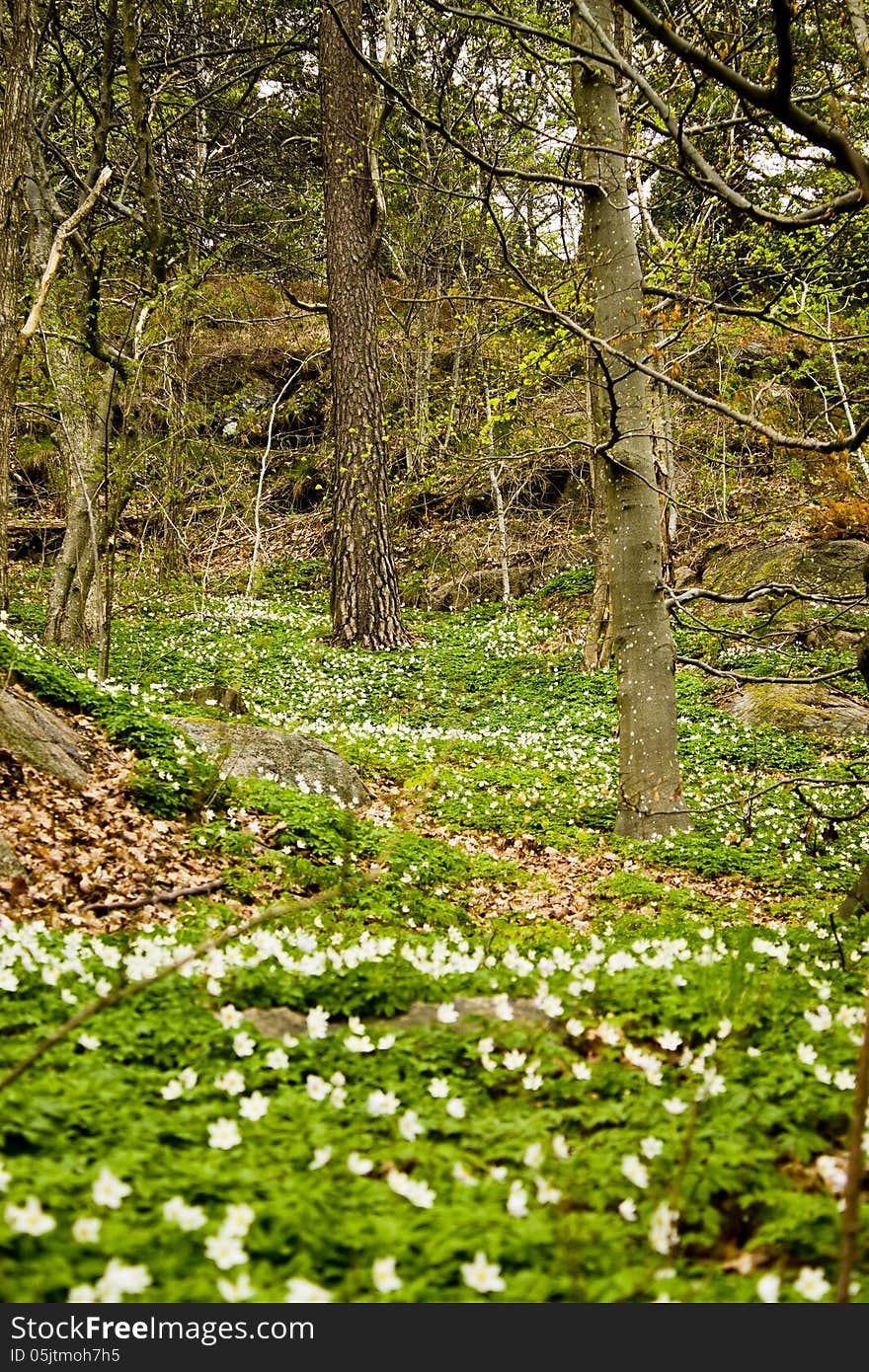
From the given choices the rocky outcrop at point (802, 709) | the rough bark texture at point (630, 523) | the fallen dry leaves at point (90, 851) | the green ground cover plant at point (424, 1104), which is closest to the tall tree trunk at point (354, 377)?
the rocky outcrop at point (802, 709)

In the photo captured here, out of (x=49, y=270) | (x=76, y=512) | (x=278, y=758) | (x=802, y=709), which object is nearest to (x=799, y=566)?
(x=802, y=709)

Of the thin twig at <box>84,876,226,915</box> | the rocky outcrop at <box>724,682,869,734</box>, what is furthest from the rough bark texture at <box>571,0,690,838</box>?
the rocky outcrop at <box>724,682,869,734</box>

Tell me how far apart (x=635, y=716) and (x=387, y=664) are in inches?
269

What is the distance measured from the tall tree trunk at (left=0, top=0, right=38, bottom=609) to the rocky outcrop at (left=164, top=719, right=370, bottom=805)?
Answer: 256cm

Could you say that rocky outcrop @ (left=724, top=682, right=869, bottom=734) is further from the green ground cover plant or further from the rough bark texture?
the green ground cover plant

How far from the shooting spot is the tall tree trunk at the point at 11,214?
8609mm

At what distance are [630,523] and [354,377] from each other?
29.5 ft

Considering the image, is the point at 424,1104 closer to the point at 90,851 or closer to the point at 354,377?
the point at 90,851

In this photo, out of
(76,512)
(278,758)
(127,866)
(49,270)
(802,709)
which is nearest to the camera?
(127,866)

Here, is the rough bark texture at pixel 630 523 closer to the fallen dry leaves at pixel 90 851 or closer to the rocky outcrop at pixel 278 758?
the rocky outcrop at pixel 278 758

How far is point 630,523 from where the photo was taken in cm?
792

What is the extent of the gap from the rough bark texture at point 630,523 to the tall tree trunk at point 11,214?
5.86 metres

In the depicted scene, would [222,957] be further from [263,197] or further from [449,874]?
[263,197]

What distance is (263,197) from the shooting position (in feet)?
78.8
